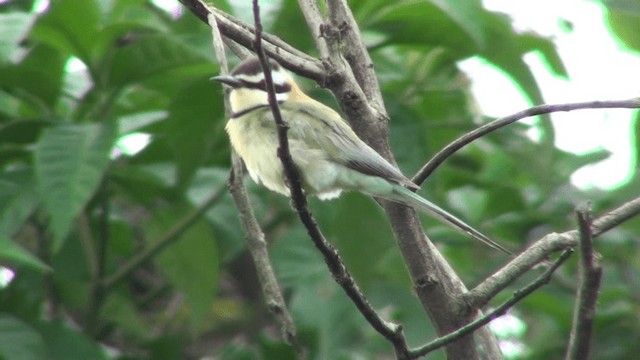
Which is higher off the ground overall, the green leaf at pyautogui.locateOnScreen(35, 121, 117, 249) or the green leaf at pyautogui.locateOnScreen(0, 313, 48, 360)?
the green leaf at pyautogui.locateOnScreen(35, 121, 117, 249)

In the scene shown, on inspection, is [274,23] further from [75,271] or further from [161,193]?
[75,271]

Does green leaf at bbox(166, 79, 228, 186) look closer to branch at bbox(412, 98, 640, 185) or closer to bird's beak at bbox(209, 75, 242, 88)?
bird's beak at bbox(209, 75, 242, 88)

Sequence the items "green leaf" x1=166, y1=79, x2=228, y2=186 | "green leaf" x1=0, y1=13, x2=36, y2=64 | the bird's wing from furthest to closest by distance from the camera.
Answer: "green leaf" x1=166, y1=79, x2=228, y2=186
"green leaf" x1=0, y1=13, x2=36, y2=64
the bird's wing

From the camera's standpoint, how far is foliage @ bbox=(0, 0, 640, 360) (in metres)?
2.80

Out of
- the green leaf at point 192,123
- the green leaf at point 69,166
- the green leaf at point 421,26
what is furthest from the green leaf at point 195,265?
the green leaf at point 421,26

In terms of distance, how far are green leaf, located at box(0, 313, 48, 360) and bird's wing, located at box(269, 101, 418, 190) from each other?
91 centimetres

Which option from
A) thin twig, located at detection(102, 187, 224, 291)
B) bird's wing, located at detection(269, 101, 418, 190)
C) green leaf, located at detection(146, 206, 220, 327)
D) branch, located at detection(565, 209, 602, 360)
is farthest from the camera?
green leaf, located at detection(146, 206, 220, 327)

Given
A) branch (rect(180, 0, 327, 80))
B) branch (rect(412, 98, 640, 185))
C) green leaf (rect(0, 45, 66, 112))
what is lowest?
green leaf (rect(0, 45, 66, 112))

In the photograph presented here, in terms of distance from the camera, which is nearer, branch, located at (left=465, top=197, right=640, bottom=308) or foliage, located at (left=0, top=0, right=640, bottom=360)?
branch, located at (left=465, top=197, right=640, bottom=308)

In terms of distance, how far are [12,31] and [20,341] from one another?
2.88 feet

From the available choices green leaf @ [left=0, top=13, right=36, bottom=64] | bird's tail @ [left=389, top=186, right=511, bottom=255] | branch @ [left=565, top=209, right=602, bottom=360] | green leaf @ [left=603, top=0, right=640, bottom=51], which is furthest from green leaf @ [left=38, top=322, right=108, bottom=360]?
green leaf @ [left=603, top=0, right=640, bottom=51]

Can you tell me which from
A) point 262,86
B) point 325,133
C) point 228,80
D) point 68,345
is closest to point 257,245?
point 228,80

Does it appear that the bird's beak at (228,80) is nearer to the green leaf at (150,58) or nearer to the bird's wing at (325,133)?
the bird's wing at (325,133)

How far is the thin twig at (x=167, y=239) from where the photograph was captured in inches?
117
